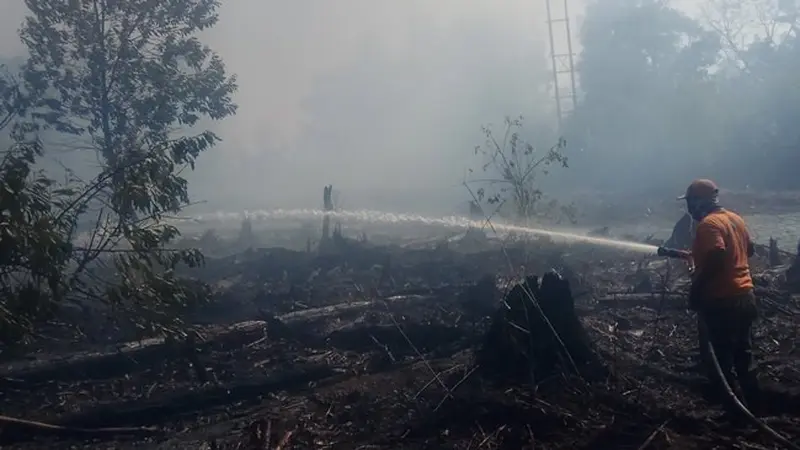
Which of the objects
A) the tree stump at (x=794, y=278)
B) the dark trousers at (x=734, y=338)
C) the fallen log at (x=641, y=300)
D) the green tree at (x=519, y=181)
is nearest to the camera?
the dark trousers at (x=734, y=338)

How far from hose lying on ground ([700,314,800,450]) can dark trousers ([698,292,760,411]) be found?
2.6 inches

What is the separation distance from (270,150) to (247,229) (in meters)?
29.6

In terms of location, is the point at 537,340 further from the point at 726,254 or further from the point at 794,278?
the point at 794,278

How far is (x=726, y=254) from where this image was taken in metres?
6.43

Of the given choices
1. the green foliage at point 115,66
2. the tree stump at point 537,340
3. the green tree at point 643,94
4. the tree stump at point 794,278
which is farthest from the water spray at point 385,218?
the green tree at point 643,94

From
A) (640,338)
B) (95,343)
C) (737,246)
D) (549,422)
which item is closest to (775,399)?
(737,246)

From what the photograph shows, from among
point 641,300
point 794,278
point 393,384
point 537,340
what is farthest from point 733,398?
point 794,278

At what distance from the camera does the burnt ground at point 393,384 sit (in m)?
6.42

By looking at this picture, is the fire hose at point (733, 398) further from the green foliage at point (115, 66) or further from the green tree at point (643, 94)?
the green tree at point (643, 94)

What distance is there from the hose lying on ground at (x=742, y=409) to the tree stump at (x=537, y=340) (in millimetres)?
1099

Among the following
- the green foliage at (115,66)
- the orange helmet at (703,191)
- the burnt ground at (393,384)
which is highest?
the green foliage at (115,66)

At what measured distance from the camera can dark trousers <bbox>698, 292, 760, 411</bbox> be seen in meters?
6.49

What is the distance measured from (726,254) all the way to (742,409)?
4.14ft

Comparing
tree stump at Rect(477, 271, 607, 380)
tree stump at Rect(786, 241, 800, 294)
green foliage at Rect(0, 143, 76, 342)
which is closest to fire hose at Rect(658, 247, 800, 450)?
tree stump at Rect(477, 271, 607, 380)
